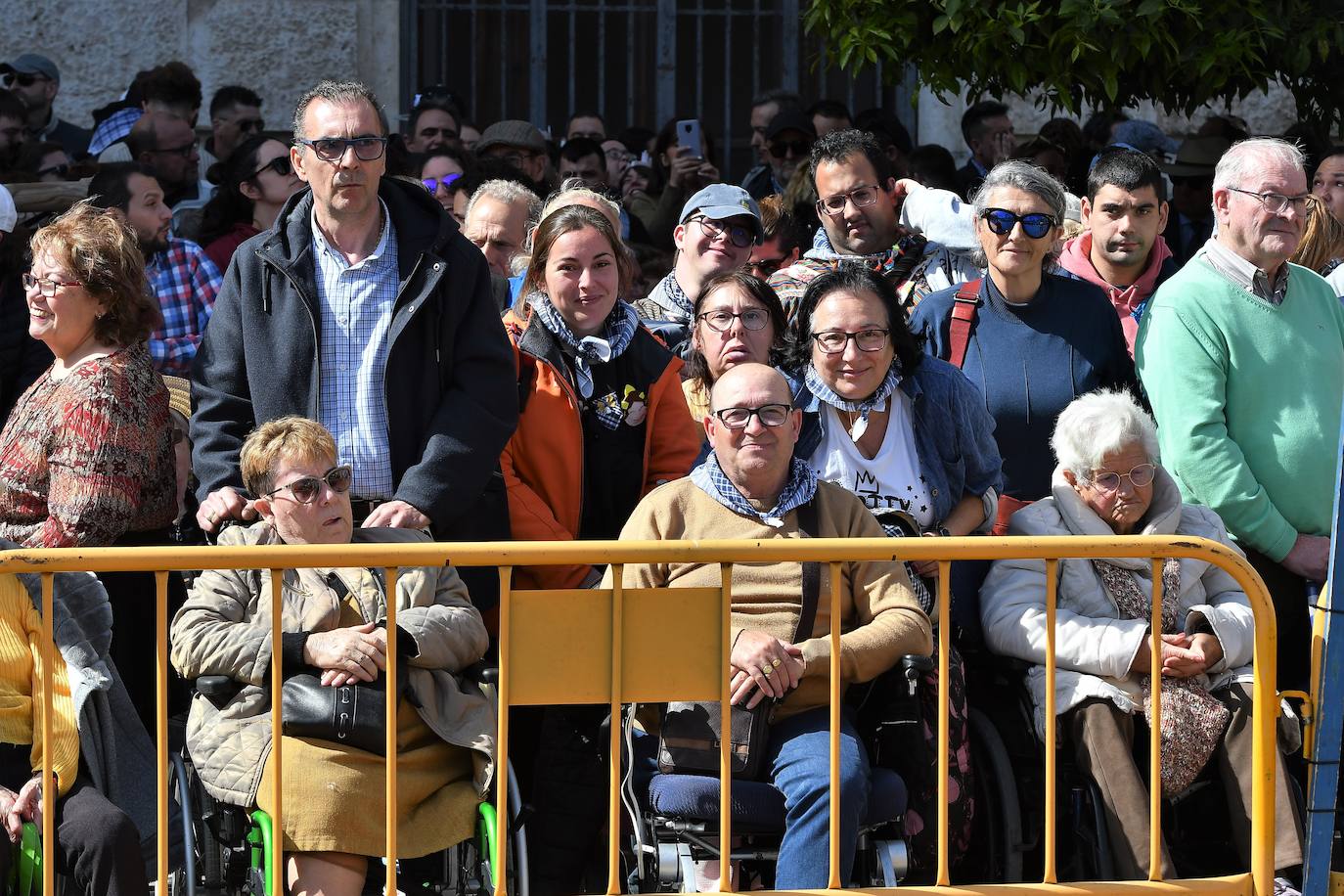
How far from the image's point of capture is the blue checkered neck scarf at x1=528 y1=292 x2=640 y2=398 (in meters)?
5.54

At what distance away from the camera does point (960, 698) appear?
15.9 ft

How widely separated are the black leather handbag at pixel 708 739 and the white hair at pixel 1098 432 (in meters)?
1.18

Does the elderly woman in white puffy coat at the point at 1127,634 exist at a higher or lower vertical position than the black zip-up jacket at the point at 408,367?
lower

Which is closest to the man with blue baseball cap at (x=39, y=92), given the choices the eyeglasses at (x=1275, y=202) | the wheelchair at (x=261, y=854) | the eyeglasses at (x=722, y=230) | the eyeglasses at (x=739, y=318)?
the eyeglasses at (x=722, y=230)

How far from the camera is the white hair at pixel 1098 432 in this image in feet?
16.7

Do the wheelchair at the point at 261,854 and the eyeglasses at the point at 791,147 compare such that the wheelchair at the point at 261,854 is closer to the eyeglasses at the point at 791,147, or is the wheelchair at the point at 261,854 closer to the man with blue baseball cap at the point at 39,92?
the eyeglasses at the point at 791,147

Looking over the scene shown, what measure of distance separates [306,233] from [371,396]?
49 cm

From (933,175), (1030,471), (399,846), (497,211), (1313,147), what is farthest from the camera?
(1313,147)

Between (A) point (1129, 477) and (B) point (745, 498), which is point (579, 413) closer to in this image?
(B) point (745, 498)

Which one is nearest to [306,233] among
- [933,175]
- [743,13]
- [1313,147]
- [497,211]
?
[497,211]

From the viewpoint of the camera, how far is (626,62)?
10.7m

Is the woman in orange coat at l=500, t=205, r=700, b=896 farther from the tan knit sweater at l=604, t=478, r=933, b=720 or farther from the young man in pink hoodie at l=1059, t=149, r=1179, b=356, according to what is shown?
the young man in pink hoodie at l=1059, t=149, r=1179, b=356

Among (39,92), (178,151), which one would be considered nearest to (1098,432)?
(178,151)

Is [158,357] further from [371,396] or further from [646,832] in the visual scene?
[646,832]
